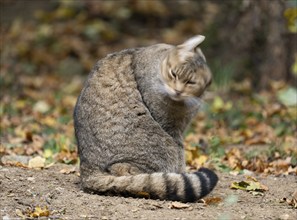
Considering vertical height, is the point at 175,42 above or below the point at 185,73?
above

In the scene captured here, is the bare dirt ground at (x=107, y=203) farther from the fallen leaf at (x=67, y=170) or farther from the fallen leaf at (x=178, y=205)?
the fallen leaf at (x=67, y=170)

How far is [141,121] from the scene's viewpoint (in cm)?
582

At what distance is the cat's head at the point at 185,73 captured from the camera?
5727 millimetres

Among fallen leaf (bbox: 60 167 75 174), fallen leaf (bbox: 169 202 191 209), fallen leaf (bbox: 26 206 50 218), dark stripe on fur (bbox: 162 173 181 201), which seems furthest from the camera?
fallen leaf (bbox: 60 167 75 174)

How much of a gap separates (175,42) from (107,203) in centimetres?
954

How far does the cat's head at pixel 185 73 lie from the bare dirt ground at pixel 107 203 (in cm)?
90

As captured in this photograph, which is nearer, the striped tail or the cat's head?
the striped tail

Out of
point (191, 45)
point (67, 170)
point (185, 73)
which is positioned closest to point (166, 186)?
point (185, 73)

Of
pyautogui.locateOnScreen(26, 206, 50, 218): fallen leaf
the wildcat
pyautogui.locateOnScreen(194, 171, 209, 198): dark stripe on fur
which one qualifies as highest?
the wildcat

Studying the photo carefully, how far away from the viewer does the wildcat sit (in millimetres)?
5637

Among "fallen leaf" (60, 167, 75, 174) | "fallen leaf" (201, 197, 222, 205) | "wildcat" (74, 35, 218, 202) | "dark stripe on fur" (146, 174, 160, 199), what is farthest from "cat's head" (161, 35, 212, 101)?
"fallen leaf" (60, 167, 75, 174)

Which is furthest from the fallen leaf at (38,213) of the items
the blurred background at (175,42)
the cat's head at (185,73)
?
the blurred background at (175,42)

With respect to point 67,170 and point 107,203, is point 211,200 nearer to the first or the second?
point 107,203

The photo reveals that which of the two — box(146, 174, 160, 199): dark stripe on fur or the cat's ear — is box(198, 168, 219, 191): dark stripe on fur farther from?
the cat's ear
